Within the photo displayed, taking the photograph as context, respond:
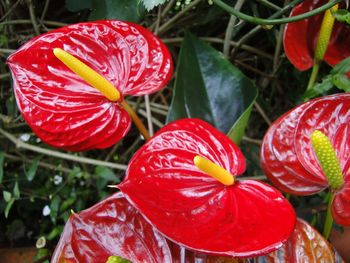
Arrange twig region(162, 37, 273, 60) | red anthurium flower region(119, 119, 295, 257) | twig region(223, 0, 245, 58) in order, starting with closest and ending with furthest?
red anthurium flower region(119, 119, 295, 257), twig region(223, 0, 245, 58), twig region(162, 37, 273, 60)

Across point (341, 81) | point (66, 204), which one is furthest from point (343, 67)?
point (66, 204)

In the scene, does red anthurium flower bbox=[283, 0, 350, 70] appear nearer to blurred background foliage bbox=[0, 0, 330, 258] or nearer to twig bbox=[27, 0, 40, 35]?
blurred background foliage bbox=[0, 0, 330, 258]

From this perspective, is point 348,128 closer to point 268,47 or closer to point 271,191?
point 271,191

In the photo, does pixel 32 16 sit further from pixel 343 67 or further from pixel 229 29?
pixel 343 67

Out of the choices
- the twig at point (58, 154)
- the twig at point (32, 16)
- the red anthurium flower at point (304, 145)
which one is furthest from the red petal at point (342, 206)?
the twig at point (32, 16)

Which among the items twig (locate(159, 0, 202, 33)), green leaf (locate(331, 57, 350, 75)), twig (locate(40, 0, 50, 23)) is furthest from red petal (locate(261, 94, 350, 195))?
twig (locate(40, 0, 50, 23))

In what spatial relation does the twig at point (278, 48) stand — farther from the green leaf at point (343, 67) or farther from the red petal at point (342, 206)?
→ the red petal at point (342, 206)
